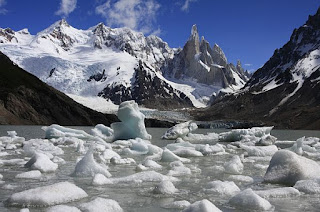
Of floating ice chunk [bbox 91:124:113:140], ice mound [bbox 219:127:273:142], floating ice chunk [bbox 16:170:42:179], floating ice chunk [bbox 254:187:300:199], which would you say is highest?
floating ice chunk [bbox 91:124:113:140]

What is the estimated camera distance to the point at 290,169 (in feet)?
31.8

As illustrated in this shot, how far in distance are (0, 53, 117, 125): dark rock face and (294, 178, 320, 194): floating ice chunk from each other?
7715 centimetres

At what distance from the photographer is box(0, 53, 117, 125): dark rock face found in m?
86.3

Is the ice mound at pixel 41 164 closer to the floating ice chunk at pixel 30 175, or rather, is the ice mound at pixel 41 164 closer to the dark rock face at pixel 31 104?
the floating ice chunk at pixel 30 175

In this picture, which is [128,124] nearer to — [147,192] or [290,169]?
[290,169]

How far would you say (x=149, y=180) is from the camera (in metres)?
9.74

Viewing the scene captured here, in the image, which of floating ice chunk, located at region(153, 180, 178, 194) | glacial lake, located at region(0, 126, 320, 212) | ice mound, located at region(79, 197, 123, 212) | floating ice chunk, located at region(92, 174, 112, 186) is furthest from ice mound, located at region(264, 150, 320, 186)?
ice mound, located at region(79, 197, 123, 212)

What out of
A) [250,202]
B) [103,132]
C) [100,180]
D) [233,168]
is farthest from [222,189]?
[103,132]

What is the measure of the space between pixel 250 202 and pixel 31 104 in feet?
310

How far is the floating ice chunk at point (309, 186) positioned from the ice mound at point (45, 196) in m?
5.18

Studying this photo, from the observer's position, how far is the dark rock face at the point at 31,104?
86325mm

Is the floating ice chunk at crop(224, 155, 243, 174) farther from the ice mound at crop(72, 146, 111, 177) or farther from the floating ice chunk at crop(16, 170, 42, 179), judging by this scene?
the floating ice chunk at crop(16, 170, 42, 179)

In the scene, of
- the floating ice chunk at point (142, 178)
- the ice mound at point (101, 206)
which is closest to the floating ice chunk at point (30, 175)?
the floating ice chunk at point (142, 178)

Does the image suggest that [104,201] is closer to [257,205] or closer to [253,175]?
[257,205]
